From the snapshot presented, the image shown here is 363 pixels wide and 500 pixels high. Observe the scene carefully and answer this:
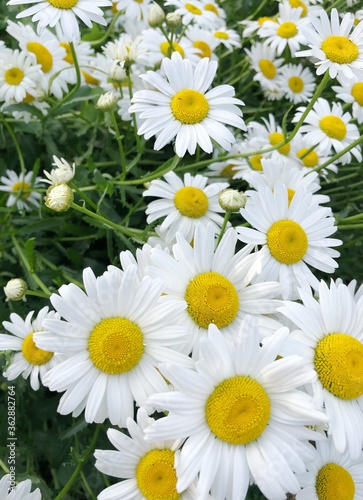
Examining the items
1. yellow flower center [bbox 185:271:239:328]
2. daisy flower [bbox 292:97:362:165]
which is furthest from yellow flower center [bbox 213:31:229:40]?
yellow flower center [bbox 185:271:239:328]

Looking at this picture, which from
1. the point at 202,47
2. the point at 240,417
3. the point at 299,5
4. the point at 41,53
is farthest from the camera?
the point at 299,5

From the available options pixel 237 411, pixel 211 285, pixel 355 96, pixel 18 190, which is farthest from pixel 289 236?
pixel 18 190

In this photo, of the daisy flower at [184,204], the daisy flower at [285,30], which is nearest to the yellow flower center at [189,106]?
the daisy flower at [184,204]

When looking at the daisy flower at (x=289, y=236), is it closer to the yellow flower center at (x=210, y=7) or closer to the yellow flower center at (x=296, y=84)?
the yellow flower center at (x=296, y=84)

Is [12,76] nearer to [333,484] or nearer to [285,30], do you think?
[285,30]

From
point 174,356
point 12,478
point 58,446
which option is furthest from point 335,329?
point 58,446

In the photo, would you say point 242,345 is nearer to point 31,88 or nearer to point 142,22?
point 31,88

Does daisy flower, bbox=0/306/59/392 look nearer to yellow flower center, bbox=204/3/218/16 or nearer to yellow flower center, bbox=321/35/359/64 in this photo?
yellow flower center, bbox=321/35/359/64
